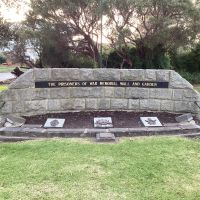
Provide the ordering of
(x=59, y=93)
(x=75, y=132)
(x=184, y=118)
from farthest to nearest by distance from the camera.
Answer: (x=59, y=93) → (x=184, y=118) → (x=75, y=132)

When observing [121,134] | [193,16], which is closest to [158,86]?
[121,134]

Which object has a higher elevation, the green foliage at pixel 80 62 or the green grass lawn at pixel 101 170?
the green foliage at pixel 80 62

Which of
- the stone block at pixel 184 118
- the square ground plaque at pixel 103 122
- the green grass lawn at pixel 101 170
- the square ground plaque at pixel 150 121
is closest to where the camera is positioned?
the green grass lawn at pixel 101 170

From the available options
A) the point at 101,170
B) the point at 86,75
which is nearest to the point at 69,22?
the point at 86,75

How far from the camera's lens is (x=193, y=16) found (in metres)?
13.6

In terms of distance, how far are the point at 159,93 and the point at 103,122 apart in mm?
1592

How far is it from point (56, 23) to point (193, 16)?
20.1 feet

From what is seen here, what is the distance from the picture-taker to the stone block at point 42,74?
700 centimetres

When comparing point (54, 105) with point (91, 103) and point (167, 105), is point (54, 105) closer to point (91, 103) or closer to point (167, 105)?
point (91, 103)

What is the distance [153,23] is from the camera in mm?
13820

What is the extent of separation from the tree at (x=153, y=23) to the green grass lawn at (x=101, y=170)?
29.0ft

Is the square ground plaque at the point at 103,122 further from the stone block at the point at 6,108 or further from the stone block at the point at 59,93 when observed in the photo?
the stone block at the point at 6,108

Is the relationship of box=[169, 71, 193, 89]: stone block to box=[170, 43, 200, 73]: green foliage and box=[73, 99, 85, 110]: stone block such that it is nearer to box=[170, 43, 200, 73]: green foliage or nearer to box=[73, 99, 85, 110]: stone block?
box=[73, 99, 85, 110]: stone block

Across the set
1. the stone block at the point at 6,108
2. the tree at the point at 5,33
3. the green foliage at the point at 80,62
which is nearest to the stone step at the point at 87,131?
the stone block at the point at 6,108
